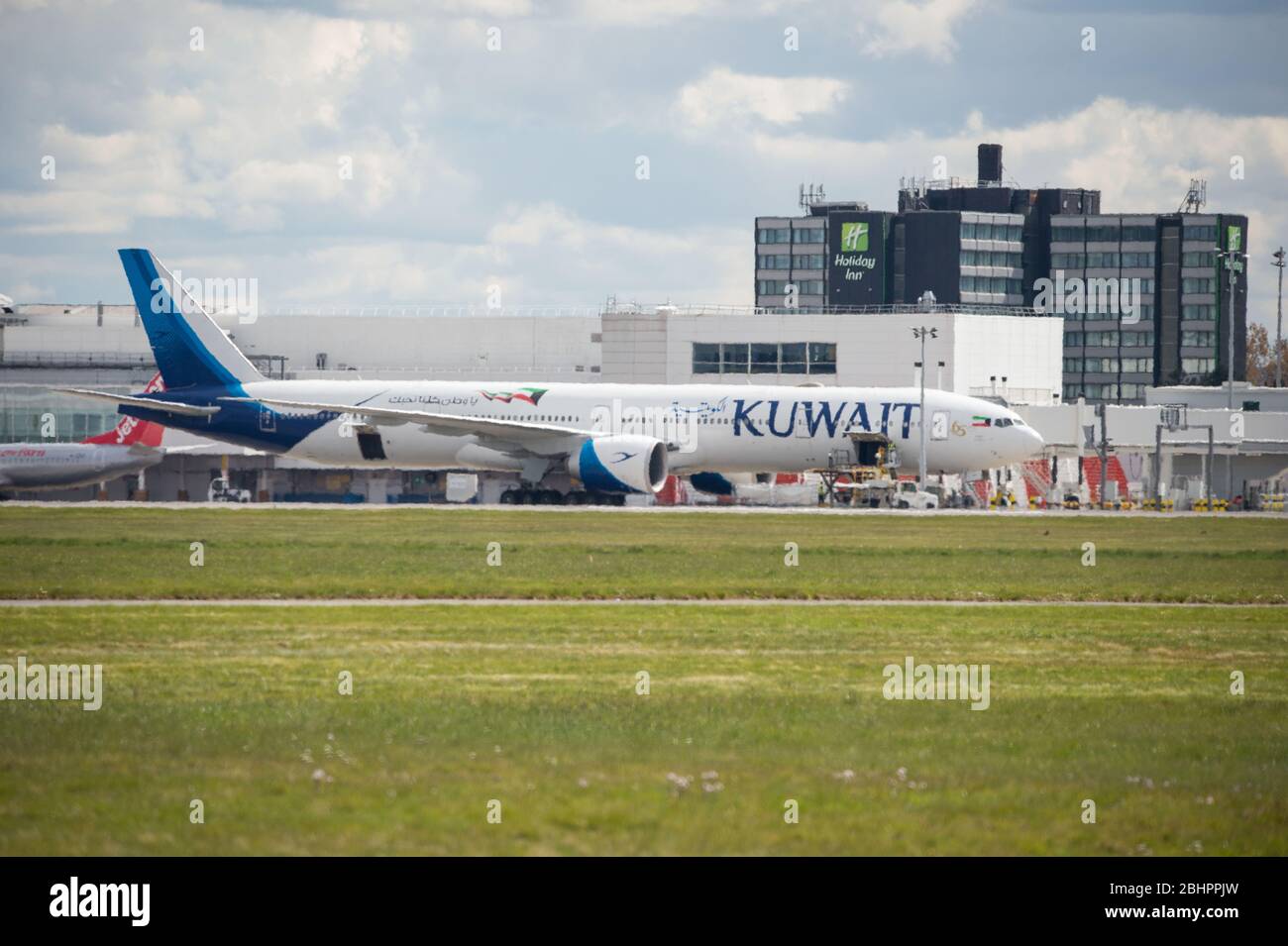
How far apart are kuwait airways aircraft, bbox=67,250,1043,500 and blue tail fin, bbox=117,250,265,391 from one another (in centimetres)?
6

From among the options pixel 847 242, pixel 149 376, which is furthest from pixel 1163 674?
pixel 847 242

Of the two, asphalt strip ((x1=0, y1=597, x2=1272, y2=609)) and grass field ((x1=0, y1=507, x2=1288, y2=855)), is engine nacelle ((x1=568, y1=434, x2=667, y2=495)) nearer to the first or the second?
grass field ((x1=0, y1=507, x2=1288, y2=855))

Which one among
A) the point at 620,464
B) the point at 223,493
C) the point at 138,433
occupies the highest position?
the point at 138,433

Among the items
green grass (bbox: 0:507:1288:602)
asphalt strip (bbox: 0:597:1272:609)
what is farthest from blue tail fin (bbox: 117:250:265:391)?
asphalt strip (bbox: 0:597:1272:609)

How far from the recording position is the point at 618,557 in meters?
39.4

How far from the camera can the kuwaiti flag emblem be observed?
68.6 meters

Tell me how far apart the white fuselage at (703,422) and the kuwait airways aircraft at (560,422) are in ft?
0.17

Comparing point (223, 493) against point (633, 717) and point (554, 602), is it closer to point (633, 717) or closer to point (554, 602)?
point (554, 602)

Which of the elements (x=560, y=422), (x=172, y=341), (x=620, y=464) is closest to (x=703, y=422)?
(x=620, y=464)

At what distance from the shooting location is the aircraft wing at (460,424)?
6462 centimetres

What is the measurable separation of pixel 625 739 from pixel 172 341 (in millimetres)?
57058

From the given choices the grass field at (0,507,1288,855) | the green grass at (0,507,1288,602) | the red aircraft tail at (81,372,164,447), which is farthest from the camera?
the red aircraft tail at (81,372,164,447)

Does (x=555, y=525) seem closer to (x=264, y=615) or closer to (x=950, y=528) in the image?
(x=950, y=528)
